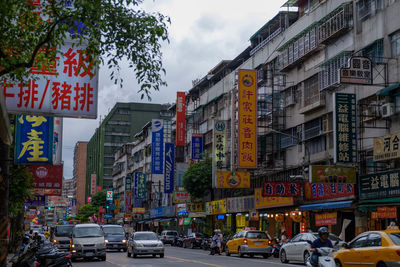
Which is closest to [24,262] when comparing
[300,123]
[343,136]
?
[343,136]

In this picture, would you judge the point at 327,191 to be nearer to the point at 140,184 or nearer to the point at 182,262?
the point at 182,262

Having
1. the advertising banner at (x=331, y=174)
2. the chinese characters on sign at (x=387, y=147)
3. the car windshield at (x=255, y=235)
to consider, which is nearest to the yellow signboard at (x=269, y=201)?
the car windshield at (x=255, y=235)

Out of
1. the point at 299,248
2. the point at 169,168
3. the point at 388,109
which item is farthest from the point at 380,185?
the point at 169,168

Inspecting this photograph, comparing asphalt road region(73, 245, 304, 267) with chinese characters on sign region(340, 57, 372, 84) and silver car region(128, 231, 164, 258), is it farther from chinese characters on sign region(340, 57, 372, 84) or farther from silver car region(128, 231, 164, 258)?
chinese characters on sign region(340, 57, 372, 84)

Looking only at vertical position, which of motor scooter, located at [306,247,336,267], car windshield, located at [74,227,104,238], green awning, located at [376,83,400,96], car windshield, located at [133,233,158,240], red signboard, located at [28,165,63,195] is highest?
green awning, located at [376,83,400,96]

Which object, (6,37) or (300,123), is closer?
(6,37)

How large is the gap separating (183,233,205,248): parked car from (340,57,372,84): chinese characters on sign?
88.2 feet

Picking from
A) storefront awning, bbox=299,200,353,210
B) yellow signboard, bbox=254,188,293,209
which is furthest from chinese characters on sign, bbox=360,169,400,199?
yellow signboard, bbox=254,188,293,209

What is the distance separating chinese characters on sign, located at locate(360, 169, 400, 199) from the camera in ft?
93.3

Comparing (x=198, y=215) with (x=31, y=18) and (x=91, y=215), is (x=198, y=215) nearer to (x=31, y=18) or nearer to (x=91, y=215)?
(x=31, y=18)

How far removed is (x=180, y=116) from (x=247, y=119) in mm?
25013

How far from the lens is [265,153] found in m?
46.7

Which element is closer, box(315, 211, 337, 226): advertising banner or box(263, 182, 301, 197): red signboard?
box(315, 211, 337, 226): advertising banner

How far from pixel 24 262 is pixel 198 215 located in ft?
162
